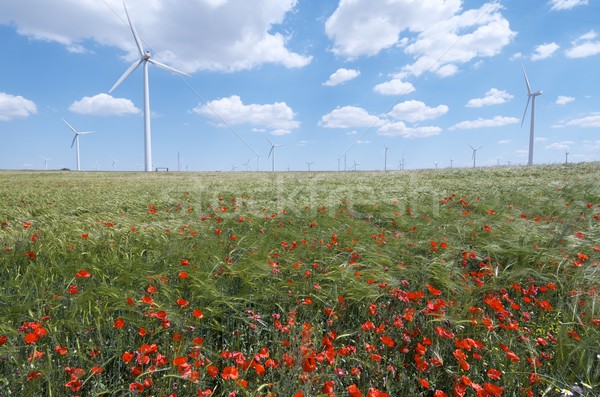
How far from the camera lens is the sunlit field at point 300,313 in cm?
210

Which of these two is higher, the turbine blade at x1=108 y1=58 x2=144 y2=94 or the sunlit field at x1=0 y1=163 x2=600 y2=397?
the turbine blade at x1=108 y1=58 x2=144 y2=94

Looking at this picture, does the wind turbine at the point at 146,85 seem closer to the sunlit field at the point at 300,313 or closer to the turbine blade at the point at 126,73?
the turbine blade at the point at 126,73

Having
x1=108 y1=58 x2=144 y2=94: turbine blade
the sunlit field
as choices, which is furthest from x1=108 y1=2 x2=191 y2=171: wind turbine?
the sunlit field

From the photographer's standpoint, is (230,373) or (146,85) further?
(146,85)

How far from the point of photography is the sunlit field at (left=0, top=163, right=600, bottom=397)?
2.10m

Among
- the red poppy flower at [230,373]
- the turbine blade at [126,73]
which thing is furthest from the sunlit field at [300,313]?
the turbine blade at [126,73]

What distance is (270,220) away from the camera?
21.3ft

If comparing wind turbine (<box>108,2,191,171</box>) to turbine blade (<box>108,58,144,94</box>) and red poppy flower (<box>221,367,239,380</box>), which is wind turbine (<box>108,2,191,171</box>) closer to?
turbine blade (<box>108,58,144,94</box>)

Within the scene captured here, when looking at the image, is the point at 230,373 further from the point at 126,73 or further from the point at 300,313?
the point at 126,73

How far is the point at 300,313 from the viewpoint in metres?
2.96

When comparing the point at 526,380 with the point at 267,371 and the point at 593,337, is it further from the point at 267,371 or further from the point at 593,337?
the point at 267,371

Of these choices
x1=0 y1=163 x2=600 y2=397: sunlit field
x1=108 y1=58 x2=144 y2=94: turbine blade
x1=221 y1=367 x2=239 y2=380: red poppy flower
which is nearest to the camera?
x1=221 y1=367 x2=239 y2=380: red poppy flower

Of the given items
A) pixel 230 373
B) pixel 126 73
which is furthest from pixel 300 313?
pixel 126 73

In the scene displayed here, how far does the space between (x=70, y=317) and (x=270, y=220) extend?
13.6 ft
